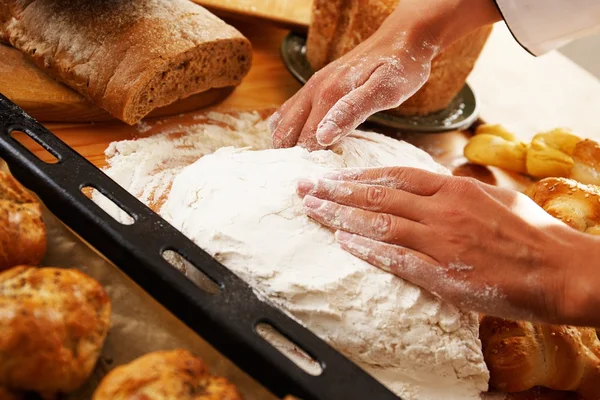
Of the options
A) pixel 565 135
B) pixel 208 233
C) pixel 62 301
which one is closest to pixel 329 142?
pixel 208 233

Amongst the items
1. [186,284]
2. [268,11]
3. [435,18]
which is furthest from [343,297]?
[268,11]

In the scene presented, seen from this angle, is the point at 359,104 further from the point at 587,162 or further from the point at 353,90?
the point at 587,162

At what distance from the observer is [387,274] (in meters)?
1.18

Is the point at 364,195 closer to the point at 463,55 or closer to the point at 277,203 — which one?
the point at 277,203

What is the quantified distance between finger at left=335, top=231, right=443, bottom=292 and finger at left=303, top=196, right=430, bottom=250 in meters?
0.01

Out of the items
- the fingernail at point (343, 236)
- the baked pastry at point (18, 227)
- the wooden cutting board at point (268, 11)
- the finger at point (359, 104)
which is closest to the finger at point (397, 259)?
the fingernail at point (343, 236)

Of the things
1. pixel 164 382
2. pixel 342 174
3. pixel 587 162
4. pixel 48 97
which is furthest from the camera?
pixel 587 162

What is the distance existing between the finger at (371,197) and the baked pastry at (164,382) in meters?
0.53

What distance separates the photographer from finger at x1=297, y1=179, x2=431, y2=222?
1.19 metres

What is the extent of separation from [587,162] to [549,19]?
468mm

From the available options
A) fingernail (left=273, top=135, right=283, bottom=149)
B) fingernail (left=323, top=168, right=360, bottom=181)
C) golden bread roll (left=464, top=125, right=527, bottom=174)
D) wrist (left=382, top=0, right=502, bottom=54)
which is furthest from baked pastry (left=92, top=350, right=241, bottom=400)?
golden bread roll (left=464, top=125, right=527, bottom=174)

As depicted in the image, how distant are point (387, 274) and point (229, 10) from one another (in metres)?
1.37

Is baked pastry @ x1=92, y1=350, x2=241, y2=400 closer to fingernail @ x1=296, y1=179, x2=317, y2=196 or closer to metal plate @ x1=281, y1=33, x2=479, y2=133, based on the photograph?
fingernail @ x1=296, y1=179, x2=317, y2=196

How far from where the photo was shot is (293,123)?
5.23ft
